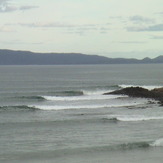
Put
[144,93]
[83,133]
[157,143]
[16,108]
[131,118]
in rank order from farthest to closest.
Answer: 1. [144,93]
2. [16,108]
3. [131,118]
4. [83,133]
5. [157,143]

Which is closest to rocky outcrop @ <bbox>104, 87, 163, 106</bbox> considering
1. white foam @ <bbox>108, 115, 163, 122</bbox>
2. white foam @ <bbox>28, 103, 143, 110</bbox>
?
white foam @ <bbox>28, 103, 143, 110</bbox>

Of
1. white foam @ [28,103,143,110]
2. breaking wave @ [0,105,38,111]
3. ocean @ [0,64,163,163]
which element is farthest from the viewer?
white foam @ [28,103,143,110]

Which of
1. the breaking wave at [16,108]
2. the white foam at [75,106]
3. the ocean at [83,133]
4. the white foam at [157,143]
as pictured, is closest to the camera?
the ocean at [83,133]

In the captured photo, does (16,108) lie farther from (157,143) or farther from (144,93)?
(157,143)

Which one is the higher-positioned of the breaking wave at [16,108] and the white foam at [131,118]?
the breaking wave at [16,108]

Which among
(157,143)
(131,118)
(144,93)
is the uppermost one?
(144,93)

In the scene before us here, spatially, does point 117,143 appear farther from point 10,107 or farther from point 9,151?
point 10,107

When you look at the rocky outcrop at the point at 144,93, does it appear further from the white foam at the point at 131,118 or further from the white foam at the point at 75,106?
the white foam at the point at 131,118

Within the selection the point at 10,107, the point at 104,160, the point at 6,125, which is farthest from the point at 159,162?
the point at 10,107

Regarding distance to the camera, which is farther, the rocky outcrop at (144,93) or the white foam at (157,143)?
the rocky outcrop at (144,93)

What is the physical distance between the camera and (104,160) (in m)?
27.1

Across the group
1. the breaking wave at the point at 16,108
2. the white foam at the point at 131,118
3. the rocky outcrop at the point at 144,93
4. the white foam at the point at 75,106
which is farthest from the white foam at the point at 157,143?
the rocky outcrop at the point at 144,93

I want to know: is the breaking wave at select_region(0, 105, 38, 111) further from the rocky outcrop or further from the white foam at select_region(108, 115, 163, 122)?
the rocky outcrop

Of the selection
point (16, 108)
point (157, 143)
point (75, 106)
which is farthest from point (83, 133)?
point (16, 108)
